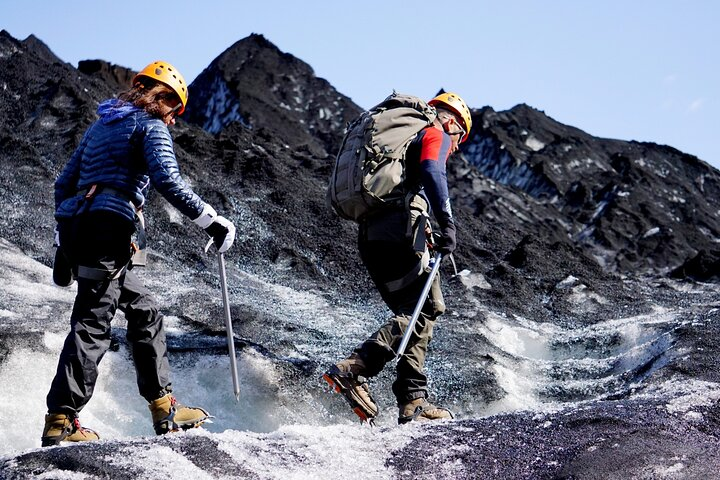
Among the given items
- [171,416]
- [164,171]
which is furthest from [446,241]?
[171,416]

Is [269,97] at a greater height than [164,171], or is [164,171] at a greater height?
[269,97]

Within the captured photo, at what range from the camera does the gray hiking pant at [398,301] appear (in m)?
5.42

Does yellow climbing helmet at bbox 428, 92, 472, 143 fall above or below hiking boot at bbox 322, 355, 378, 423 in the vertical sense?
above

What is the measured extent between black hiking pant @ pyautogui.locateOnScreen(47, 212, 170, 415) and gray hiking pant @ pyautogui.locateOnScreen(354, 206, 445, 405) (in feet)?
4.20

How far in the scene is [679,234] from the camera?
78.0 feet

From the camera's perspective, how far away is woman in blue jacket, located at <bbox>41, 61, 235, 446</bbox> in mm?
4734

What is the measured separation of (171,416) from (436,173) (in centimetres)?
218

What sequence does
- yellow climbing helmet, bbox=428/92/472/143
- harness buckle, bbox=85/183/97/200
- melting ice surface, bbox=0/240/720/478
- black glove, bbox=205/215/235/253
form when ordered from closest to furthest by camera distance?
melting ice surface, bbox=0/240/720/478
harness buckle, bbox=85/183/97/200
black glove, bbox=205/215/235/253
yellow climbing helmet, bbox=428/92/472/143

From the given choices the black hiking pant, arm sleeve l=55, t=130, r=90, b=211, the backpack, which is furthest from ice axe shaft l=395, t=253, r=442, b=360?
arm sleeve l=55, t=130, r=90, b=211

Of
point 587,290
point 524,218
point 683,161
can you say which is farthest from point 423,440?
point 683,161

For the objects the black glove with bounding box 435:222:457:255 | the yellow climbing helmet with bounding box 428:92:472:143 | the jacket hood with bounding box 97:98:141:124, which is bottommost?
the black glove with bounding box 435:222:457:255

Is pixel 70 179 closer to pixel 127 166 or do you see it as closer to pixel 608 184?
pixel 127 166

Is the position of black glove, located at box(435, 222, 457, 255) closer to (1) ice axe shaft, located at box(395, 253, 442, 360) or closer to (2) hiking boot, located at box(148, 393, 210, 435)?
(1) ice axe shaft, located at box(395, 253, 442, 360)

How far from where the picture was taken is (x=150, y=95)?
5.03 metres
